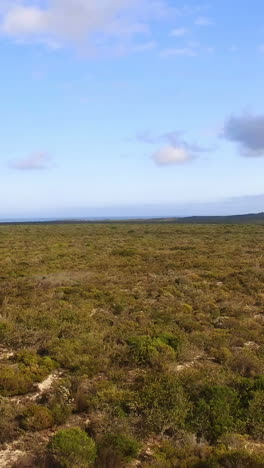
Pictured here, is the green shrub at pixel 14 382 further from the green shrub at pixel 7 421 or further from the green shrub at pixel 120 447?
the green shrub at pixel 120 447

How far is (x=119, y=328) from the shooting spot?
→ 1268 cm

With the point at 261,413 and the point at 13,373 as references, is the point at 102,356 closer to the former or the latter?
the point at 13,373

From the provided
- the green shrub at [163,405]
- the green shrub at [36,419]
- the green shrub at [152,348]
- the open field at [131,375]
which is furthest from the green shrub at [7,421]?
the green shrub at [152,348]

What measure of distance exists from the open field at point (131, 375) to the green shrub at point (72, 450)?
0.02 m

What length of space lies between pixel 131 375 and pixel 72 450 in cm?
360

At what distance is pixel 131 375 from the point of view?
31.0 feet

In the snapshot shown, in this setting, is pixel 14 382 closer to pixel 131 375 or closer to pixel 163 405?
pixel 131 375

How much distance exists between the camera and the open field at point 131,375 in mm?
6293

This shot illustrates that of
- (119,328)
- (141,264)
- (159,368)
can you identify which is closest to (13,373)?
(159,368)

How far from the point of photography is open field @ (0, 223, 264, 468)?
629cm

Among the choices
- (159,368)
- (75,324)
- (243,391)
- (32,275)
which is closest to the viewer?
(243,391)

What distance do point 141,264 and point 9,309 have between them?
45.8 feet

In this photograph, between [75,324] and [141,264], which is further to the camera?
[141,264]

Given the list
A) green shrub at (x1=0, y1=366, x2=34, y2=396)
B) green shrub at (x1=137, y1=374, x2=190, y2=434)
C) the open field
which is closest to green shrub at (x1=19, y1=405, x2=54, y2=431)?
the open field
